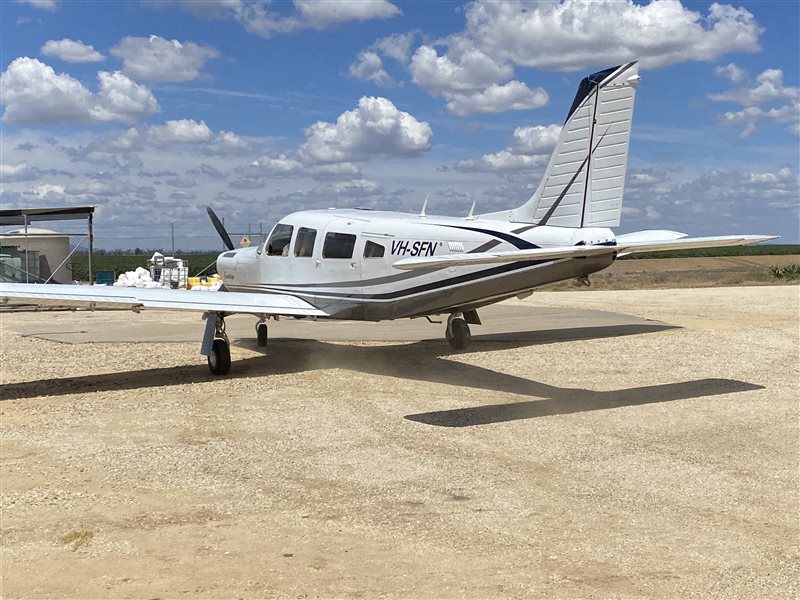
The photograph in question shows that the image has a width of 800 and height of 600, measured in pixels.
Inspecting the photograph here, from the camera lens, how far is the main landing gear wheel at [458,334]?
14.4m

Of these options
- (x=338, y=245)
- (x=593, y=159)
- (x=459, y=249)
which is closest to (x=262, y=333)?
(x=338, y=245)

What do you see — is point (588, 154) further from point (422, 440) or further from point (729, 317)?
point (729, 317)

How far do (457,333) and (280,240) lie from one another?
3.70 m

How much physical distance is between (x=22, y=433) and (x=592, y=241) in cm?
752

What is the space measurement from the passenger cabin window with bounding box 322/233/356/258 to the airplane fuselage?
Answer: 0.02m

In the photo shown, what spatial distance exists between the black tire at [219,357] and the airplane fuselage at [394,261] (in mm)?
1853

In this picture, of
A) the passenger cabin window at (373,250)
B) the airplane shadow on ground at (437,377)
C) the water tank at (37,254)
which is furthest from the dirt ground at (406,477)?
the water tank at (37,254)

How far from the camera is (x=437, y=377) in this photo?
1191 cm

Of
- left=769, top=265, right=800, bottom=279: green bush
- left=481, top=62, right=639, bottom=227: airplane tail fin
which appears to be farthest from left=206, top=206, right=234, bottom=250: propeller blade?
left=769, top=265, right=800, bottom=279: green bush

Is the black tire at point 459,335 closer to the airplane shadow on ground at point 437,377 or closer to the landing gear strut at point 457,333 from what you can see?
the landing gear strut at point 457,333

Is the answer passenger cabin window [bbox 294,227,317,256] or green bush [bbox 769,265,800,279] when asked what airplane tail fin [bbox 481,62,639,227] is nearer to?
passenger cabin window [bbox 294,227,317,256]

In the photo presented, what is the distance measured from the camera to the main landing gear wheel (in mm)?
14398

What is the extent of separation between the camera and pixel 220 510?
591cm

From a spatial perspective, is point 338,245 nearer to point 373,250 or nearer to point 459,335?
point 373,250
